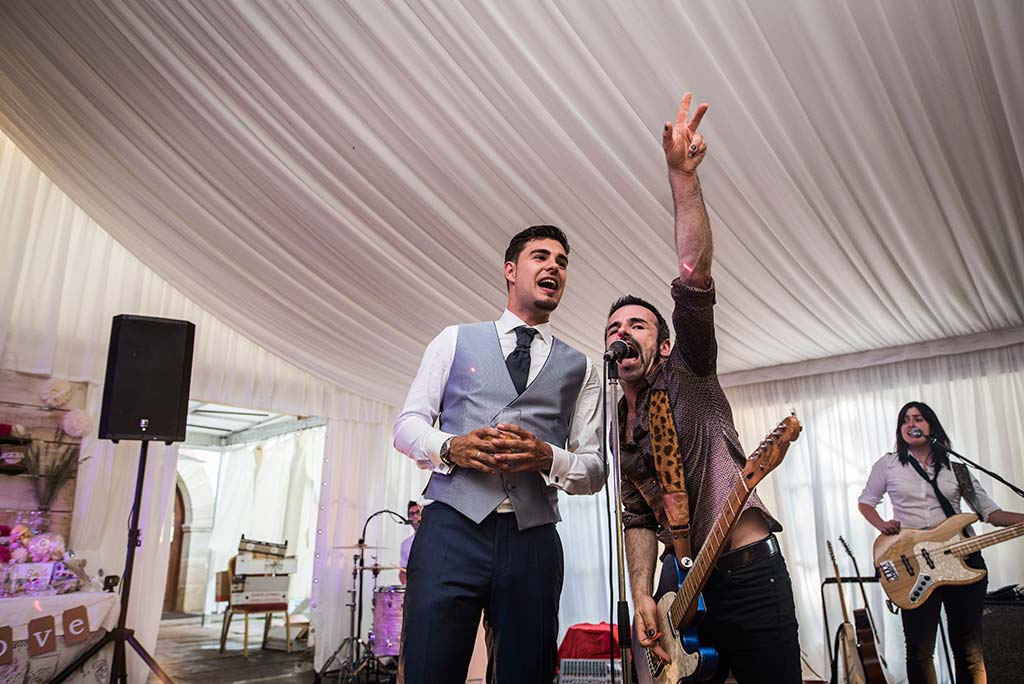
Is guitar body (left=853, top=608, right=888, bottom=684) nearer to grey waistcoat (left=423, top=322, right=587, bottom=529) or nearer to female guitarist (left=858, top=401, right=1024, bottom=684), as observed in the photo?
female guitarist (left=858, top=401, right=1024, bottom=684)

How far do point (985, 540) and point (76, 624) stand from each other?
202 inches

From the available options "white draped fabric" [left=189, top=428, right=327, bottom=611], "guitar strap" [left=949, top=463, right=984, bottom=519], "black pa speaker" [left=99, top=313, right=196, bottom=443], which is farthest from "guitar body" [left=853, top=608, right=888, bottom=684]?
"white draped fabric" [left=189, top=428, right=327, bottom=611]

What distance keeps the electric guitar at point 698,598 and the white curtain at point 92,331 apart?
546cm

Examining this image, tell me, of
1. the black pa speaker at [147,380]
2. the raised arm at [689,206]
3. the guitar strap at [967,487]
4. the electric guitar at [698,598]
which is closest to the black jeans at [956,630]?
Answer: the guitar strap at [967,487]

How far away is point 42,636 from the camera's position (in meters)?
3.72

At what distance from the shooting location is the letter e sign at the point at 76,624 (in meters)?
3.85

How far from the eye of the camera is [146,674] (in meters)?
5.73

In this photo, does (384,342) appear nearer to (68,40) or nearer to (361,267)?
(361,267)

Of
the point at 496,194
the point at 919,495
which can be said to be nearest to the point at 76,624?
the point at 496,194

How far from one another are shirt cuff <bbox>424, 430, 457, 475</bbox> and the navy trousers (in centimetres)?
9

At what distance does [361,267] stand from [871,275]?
362 centimetres

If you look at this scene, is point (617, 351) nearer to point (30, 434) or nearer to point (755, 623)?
point (755, 623)

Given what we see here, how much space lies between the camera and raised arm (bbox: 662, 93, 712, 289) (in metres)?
1.59

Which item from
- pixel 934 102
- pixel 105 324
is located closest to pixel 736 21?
pixel 934 102
